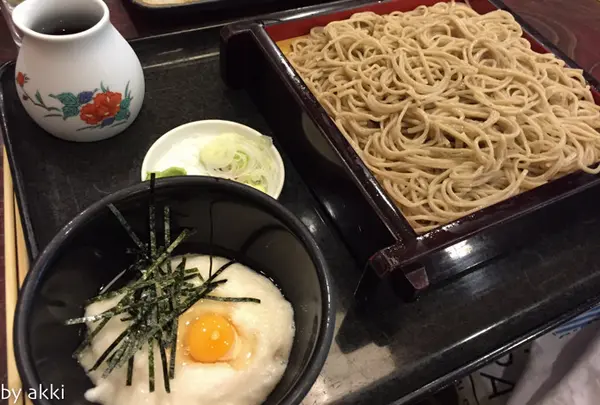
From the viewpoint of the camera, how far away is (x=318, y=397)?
1045mm

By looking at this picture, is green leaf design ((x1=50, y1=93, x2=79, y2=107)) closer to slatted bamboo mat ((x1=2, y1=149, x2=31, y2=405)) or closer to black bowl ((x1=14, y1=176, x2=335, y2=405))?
slatted bamboo mat ((x1=2, y1=149, x2=31, y2=405))

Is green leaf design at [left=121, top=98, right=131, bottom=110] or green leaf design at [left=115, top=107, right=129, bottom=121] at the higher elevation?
green leaf design at [left=121, top=98, right=131, bottom=110]

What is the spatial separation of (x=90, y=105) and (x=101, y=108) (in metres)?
0.03

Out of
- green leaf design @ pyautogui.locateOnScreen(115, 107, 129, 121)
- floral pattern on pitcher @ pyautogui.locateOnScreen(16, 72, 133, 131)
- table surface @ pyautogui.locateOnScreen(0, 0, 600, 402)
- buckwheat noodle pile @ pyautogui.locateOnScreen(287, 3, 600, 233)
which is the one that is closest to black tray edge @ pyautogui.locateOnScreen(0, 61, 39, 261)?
floral pattern on pitcher @ pyautogui.locateOnScreen(16, 72, 133, 131)

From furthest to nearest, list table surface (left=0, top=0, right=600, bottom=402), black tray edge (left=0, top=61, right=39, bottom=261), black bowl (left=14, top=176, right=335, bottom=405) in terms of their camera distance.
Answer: table surface (left=0, top=0, right=600, bottom=402) < black tray edge (left=0, top=61, right=39, bottom=261) < black bowl (left=14, top=176, right=335, bottom=405)

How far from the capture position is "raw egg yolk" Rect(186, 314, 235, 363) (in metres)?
0.85

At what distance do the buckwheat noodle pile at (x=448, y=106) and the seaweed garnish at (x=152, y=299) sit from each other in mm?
556

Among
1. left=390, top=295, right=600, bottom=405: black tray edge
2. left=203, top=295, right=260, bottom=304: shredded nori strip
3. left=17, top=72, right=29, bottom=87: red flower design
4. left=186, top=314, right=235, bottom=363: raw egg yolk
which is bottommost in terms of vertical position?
left=390, top=295, right=600, bottom=405: black tray edge

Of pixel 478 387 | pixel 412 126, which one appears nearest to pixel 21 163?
pixel 412 126

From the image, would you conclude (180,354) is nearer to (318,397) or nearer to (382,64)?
(318,397)

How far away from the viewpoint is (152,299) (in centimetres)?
91

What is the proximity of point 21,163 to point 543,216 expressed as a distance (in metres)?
1.32

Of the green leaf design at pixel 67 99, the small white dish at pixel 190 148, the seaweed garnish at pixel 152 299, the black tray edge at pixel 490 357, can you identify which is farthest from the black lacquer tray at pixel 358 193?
the green leaf design at pixel 67 99

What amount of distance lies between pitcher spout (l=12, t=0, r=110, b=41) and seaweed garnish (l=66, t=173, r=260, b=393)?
0.54 m
